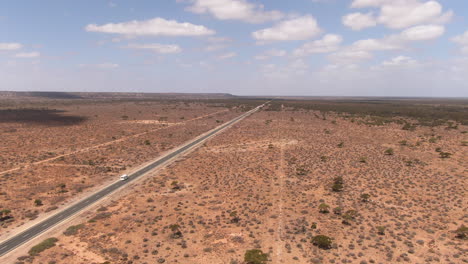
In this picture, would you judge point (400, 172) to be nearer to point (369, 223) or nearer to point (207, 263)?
point (369, 223)

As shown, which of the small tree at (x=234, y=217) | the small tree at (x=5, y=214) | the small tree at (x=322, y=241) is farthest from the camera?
the small tree at (x=5, y=214)

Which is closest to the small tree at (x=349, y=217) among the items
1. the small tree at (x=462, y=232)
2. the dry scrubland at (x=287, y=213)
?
the dry scrubland at (x=287, y=213)

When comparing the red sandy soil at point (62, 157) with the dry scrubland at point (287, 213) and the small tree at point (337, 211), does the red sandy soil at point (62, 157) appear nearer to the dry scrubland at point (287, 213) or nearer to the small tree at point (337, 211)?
the dry scrubland at point (287, 213)

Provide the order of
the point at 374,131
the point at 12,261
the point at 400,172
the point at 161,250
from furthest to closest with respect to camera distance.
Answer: the point at 374,131 → the point at 400,172 → the point at 161,250 → the point at 12,261

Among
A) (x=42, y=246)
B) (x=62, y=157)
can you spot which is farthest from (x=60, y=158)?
(x=42, y=246)

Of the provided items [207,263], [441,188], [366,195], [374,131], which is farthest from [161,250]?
[374,131]

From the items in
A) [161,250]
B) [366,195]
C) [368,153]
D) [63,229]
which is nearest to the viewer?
[161,250]

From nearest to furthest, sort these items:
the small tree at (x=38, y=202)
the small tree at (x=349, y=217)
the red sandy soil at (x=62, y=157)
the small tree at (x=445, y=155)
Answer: the small tree at (x=349, y=217) < the small tree at (x=38, y=202) < the red sandy soil at (x=62, y=157) < the small tree at (x=445, y=155)
